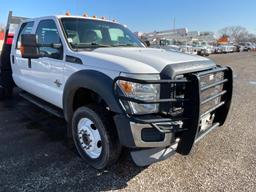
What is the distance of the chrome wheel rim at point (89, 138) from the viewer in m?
3.22

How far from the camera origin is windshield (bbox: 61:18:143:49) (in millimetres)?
3805

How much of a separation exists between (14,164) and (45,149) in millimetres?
546

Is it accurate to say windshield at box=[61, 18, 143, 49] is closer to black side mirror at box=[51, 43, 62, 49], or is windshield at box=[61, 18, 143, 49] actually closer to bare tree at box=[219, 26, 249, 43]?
black side mirror at box=[51, 43, 62, 49]

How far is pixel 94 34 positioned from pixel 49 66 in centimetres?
89

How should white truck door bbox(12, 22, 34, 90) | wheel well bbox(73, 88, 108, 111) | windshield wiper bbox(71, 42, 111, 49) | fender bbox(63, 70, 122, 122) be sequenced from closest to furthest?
fender bbox(63, 70, 122, 122) < wheel well bbox(73, 88, 108, 111) < windshield wiper bbox(71, 42, 111, 49) < white truck door bbox(12, 22, 34, 90)

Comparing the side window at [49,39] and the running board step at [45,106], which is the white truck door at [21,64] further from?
the side window at [49,39]

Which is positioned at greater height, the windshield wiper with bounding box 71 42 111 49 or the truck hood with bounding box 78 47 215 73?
the windshield wiper with bounding box 71 42 111 49

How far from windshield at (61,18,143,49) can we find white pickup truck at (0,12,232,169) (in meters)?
0.02

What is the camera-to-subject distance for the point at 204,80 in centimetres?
310

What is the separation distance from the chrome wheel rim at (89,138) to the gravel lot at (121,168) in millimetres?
214

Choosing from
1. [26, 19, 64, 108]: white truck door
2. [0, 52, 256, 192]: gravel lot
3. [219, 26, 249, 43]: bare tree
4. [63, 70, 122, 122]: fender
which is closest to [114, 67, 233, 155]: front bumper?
[63, 70, 122, 122]: fender

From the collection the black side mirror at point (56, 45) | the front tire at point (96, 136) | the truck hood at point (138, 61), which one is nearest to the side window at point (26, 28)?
the black side mirror at point (56, 45)

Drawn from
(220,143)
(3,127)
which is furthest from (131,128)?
(3,127)

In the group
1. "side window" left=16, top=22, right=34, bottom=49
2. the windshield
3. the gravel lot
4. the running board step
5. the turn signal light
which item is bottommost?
the gravel lot
